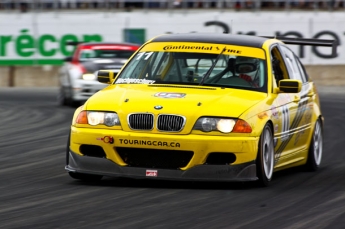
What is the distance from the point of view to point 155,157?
28.8 feet

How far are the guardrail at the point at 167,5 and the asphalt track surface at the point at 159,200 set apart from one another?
18.3 metres

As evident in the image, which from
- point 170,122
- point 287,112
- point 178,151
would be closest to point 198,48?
point 287,112

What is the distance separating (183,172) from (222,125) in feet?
1.67

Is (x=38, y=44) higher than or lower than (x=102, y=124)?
lower

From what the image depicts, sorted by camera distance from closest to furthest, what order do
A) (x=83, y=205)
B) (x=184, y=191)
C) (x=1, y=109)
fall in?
(x=83, y=205) → (x=184, y=191) → (x=1, y=109)

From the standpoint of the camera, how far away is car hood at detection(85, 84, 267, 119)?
8812 millimetres

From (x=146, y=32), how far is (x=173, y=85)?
67.8 ft

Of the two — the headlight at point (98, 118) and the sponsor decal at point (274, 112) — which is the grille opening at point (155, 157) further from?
the sponsor decal at point (274, 112)

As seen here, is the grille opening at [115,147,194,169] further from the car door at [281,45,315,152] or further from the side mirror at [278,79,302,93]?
the car door at [281,45,315,152]

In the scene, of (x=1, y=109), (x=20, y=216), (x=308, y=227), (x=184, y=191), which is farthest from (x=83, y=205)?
(x=1, y=109)

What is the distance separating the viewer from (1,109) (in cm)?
2091

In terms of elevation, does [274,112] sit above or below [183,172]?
above

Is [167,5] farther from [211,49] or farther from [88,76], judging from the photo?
[211,49]

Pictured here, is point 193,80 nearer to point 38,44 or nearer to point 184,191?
point 184,191
